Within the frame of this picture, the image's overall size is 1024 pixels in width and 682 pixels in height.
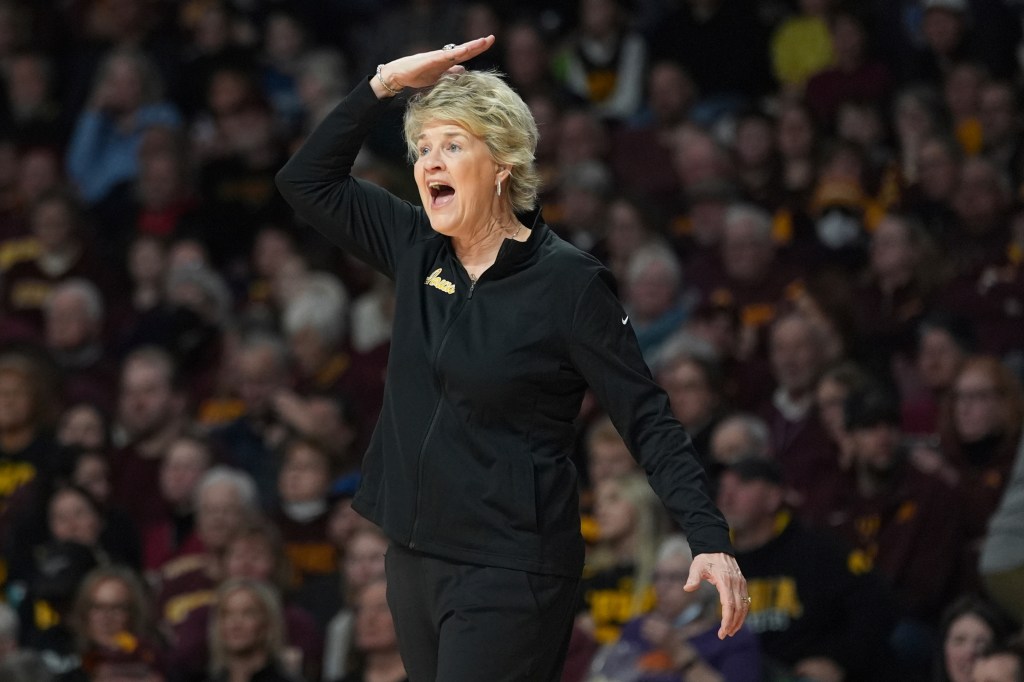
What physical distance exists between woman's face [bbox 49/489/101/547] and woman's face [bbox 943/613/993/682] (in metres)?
3.24

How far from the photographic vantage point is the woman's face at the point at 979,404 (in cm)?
634

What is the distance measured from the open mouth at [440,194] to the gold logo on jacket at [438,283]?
0.14m

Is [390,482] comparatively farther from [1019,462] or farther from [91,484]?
[91,484]

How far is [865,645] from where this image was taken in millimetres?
5797

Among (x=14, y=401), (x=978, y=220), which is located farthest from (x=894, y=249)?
(x=14, y=401)

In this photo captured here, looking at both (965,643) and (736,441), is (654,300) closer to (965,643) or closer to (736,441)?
(736,441)

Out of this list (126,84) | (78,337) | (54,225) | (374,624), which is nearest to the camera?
(374,624)

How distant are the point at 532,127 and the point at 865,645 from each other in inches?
119

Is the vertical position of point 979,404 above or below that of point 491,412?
below

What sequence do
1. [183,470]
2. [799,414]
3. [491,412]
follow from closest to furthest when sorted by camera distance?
[491,412]
[799,414]
[183,470]

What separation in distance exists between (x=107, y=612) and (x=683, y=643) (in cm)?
203

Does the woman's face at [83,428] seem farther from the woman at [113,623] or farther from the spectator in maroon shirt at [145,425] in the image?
the woman at [113,623]

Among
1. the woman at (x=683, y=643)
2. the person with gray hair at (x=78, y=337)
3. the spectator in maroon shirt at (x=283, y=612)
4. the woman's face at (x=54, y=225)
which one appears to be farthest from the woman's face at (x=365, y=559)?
the woman's face at (x=54, y=225)

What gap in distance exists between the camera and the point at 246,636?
238 inches
